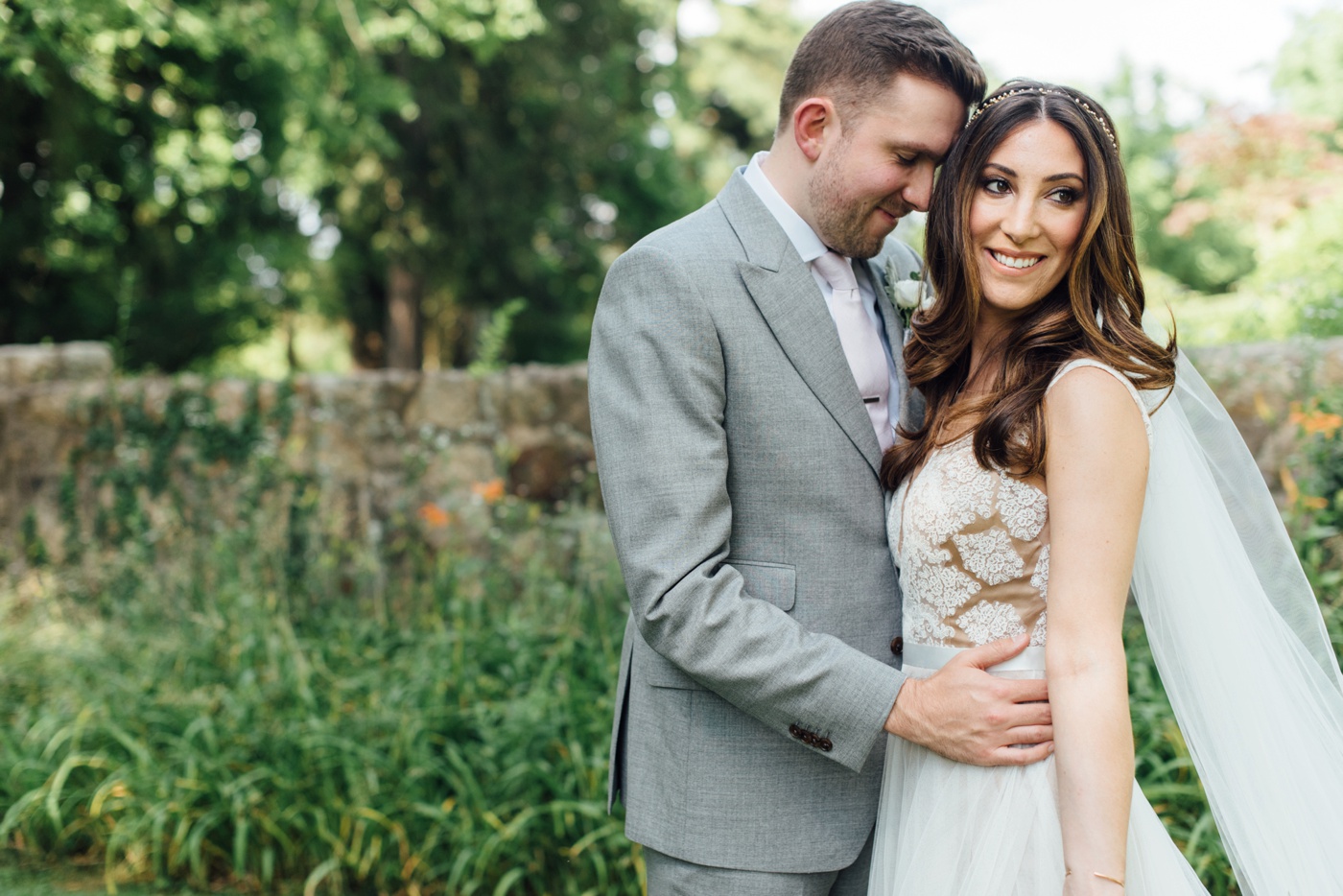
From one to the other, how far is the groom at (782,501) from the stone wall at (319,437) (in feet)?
10.7

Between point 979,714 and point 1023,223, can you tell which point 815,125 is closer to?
point 1023,223

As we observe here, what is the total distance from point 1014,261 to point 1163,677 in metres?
0.79

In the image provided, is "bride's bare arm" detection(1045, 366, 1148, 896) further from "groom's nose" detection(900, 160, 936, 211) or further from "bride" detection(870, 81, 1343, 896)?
"groom's nose" detection(900, 160, 936, 211)

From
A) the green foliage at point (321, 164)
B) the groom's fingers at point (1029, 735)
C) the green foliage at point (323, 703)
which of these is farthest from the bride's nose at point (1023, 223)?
the green foliage at point (321, 164)

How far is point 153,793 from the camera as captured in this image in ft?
11.7

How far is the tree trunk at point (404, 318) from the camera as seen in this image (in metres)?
14.0

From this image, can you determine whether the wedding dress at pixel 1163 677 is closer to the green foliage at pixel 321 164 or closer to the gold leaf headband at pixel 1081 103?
the gold leaf headband at pixel 1081 103

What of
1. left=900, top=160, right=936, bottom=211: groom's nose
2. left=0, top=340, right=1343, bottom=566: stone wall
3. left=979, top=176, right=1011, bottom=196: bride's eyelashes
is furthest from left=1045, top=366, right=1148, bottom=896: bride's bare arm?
left=0, top=340, right=1343, bottom=566: stone wall

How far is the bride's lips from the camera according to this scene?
186 cm

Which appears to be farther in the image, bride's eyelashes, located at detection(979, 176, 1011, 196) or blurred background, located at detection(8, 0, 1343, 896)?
blurred background, located at detection(8, 0, 1343, 896)

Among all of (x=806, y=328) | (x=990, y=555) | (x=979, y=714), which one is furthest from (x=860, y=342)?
(x=979, y=714)

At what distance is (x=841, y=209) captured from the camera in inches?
82.0

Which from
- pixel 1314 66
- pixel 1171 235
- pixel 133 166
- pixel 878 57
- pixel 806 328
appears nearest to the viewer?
pixel 806 328

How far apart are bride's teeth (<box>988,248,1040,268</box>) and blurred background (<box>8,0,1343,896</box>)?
77cm
